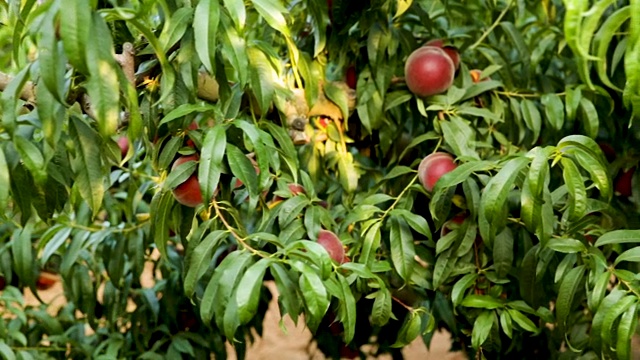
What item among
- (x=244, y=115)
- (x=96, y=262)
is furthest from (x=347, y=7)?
(x=96, y=262)

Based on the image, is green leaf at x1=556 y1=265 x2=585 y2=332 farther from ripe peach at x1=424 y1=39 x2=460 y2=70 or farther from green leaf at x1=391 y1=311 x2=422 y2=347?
ripe peach at x1=424 y1=39 x2=460 y2=70

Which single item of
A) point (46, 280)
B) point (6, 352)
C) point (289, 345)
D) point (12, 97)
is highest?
point (12, 97)

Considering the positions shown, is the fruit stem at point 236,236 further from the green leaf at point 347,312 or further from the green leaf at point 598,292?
the green leaf at point 598,292

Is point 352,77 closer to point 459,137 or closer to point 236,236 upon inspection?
point 459,137

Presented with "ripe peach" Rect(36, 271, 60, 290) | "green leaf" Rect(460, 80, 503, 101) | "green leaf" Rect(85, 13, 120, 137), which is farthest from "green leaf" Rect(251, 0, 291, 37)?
"ripe peach" Rect(36, 271, 60, 290)

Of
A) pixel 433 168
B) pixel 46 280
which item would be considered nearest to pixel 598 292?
pixel 433 168

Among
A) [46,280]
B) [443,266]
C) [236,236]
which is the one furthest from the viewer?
[46,280]

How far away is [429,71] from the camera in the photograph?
4.95ft

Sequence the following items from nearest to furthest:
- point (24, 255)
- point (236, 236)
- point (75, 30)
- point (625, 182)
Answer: point (75, 30) → point (236, 236) → point (24, 255) → point (625, 182)

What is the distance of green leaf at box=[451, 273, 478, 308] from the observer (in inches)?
51.8

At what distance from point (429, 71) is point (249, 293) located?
655mm

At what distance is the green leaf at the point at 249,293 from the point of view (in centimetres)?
97

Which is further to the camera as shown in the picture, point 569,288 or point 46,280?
point 46,280

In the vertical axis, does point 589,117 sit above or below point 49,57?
below
